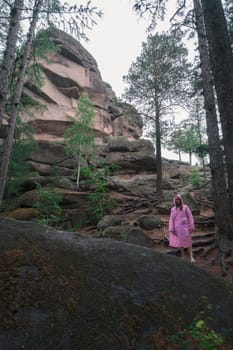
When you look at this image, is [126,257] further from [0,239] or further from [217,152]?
[217,152]

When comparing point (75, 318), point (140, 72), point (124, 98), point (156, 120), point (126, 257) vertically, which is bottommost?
point (75, 318)

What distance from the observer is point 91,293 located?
6.53ft

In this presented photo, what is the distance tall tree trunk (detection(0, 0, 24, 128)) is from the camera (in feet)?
26.3

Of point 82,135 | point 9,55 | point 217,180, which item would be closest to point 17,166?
point 82,135

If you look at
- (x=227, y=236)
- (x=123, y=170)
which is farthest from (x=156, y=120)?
(x=227, y=236)

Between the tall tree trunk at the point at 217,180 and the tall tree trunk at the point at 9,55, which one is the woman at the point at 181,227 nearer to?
the tall tree trunk at the point at 217,180

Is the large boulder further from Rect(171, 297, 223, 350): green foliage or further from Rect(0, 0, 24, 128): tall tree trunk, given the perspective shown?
Rect(0, 0, 24, 128): tall tree trunk

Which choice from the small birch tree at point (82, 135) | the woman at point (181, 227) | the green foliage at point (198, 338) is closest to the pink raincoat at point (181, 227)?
the woman at point (181, 227)

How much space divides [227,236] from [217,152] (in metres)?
2.36

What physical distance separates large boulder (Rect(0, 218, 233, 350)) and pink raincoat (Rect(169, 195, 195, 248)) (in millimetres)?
3551

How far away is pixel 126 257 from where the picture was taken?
8.57 feet

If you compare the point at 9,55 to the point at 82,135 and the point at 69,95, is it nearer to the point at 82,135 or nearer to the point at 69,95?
the point at 82,135

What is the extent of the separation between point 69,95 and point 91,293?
2849cm

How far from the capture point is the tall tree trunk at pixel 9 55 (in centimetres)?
802
